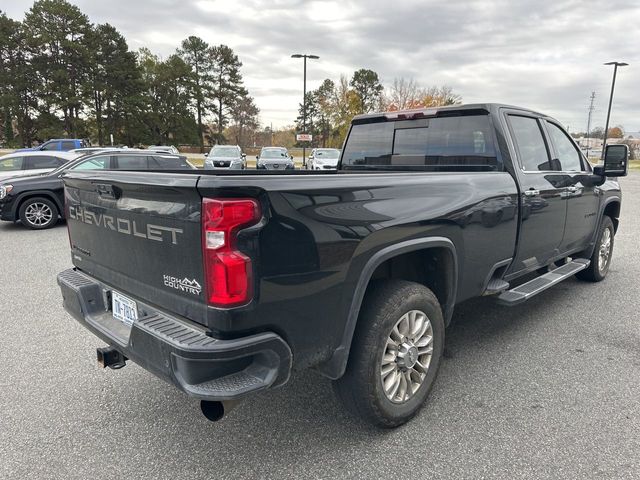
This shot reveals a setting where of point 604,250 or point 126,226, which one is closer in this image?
point 126,226

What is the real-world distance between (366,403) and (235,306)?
1.05m

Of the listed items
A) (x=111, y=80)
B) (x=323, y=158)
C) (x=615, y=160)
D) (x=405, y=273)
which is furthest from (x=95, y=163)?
(x=111, y=80)

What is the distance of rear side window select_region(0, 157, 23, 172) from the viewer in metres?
10.4

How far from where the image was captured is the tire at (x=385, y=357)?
2398 mm

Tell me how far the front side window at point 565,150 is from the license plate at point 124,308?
398 cm

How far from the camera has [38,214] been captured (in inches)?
365

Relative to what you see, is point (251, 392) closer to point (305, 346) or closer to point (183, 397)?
point (305, 346)

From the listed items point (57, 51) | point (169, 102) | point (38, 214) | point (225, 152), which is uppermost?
point (57, 51)

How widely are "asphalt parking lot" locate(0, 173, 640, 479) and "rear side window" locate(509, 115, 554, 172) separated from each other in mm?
1548

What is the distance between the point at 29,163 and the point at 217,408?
36.0 feet

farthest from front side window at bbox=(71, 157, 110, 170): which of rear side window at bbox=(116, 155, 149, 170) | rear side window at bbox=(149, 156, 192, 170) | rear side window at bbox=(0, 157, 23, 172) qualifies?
rear side window at bbox=(0, 157, 23, 172)

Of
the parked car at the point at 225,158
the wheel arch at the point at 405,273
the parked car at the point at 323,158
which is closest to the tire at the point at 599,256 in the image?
the wheel arch at the point at 405,273

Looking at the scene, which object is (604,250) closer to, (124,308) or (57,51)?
(124,308)

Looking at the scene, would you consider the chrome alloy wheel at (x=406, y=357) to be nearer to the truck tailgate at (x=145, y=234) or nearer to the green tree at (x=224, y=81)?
the truck tailgate at (x=145, y=234)
